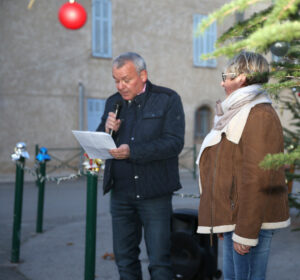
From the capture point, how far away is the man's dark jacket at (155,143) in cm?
292

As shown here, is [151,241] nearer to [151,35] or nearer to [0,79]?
[0,79]

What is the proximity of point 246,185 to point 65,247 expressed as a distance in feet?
11.7

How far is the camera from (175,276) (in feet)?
11.9

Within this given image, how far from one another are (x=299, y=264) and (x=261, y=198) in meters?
2.69

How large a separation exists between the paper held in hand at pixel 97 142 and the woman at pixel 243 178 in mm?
698

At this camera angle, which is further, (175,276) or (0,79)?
(0,79)

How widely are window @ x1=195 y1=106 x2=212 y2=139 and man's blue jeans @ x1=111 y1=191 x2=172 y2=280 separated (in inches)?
546

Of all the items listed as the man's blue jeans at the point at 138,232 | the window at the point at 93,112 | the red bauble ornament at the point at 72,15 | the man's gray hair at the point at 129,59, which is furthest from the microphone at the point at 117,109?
the window at the point at 93,112

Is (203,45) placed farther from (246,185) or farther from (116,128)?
(246,185)

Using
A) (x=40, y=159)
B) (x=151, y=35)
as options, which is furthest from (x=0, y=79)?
(x=40, y=159)

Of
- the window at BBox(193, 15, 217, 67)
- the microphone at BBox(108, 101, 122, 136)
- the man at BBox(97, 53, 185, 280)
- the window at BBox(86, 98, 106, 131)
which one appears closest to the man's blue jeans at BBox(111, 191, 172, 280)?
the man at BBox(97, 53, 185, 280)

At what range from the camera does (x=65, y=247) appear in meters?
5.23

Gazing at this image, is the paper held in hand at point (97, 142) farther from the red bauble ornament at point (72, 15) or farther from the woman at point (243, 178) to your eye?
the red bauble ornament at point (72, 15)

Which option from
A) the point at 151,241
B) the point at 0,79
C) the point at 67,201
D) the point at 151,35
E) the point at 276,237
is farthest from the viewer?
the point at 151,35
